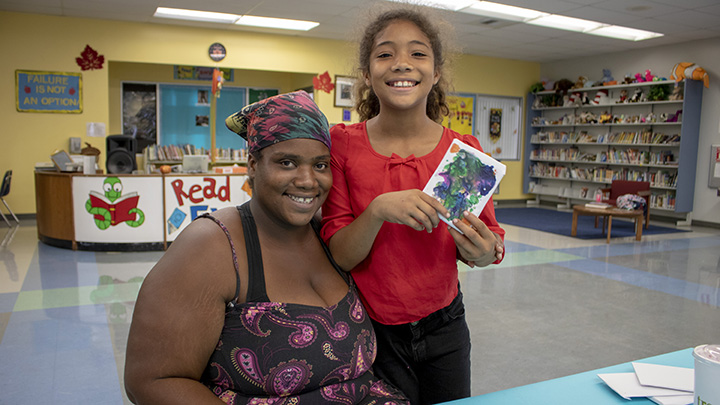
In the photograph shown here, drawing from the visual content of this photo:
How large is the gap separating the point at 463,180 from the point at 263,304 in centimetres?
60

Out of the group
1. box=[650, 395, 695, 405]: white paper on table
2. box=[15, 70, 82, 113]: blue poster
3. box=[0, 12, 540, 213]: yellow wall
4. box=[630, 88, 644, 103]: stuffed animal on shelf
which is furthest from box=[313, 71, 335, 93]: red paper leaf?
box=[650, 395, 695, 405]: white paper on table

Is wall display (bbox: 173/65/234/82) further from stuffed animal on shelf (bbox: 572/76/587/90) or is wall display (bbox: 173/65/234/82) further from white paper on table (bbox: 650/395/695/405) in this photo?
white paper on table (bbox: 650/395/695/405)

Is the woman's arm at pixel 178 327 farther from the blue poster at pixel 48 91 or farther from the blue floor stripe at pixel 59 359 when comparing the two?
the blue poster at pixel 48 91

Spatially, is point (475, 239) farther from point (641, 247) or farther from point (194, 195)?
point (641, 247)

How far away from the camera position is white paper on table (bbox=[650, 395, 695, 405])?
1.18 meters

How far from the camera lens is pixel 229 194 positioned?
690 cm

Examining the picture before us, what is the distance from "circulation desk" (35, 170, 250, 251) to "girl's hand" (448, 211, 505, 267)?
581cm

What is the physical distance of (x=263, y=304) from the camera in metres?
1.17

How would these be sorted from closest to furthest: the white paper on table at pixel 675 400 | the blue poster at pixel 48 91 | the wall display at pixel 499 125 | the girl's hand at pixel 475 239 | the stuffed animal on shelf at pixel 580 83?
the white paper on table at pixel 675 400 → the girl's hand at pixel 475 239 → the blue poster at pixel 48 91 → the stuffed animal on shelf at pixel 580 83 → the wall display at pixel 499 125

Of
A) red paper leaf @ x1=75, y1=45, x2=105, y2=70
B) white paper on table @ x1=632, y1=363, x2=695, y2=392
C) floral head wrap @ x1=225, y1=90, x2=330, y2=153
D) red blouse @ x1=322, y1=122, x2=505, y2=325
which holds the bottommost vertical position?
white paper on table @ x1=632, y1=363, x2=695, y2=392

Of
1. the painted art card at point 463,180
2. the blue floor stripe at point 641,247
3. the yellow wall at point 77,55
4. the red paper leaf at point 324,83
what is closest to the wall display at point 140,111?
the yellow wall at point 77,55

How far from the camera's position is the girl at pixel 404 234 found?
1400mm

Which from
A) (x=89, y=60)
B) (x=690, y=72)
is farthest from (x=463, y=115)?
(x=89, y=60)

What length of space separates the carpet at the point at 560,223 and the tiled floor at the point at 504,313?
4.63 feet
